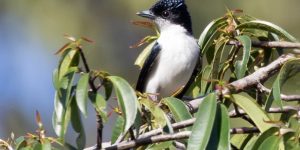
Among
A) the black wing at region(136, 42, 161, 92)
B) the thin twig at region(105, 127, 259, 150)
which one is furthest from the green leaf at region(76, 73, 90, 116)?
the black wing at region(136, 42, 161, 92)

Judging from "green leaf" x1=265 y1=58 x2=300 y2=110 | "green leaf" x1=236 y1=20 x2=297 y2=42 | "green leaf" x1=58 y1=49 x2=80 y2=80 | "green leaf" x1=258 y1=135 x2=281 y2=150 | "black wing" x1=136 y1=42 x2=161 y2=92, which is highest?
"green leaf" x1=58 y1=49 x2=80 y2=80

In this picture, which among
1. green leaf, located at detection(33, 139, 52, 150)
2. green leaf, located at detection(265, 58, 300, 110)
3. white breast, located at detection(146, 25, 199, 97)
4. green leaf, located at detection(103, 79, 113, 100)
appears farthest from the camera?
white breast, located at detection(146, 25, 199, 97)

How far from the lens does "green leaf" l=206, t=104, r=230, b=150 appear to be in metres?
2.43

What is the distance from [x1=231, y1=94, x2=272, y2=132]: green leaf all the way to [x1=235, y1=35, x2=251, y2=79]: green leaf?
0.46m

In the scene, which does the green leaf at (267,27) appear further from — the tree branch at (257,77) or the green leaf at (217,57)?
the tree branch at (257,77)

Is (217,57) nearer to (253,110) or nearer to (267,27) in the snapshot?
(267,27)

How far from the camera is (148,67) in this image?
476 centimetres

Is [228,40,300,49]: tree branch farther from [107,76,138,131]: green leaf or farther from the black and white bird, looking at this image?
the black and white bird

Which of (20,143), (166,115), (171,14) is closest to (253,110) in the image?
(166,115)

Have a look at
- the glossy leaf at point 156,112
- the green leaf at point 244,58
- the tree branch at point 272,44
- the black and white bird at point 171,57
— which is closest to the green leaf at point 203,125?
the glossy leaf at point 156,112

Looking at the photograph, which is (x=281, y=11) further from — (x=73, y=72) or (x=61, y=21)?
(x=73, y=72)

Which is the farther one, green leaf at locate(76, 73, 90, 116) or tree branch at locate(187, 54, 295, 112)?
tree branch at locate(187, 54, 295, 112)

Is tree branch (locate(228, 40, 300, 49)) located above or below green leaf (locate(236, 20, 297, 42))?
below

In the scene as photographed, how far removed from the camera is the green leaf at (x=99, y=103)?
2.65 m
